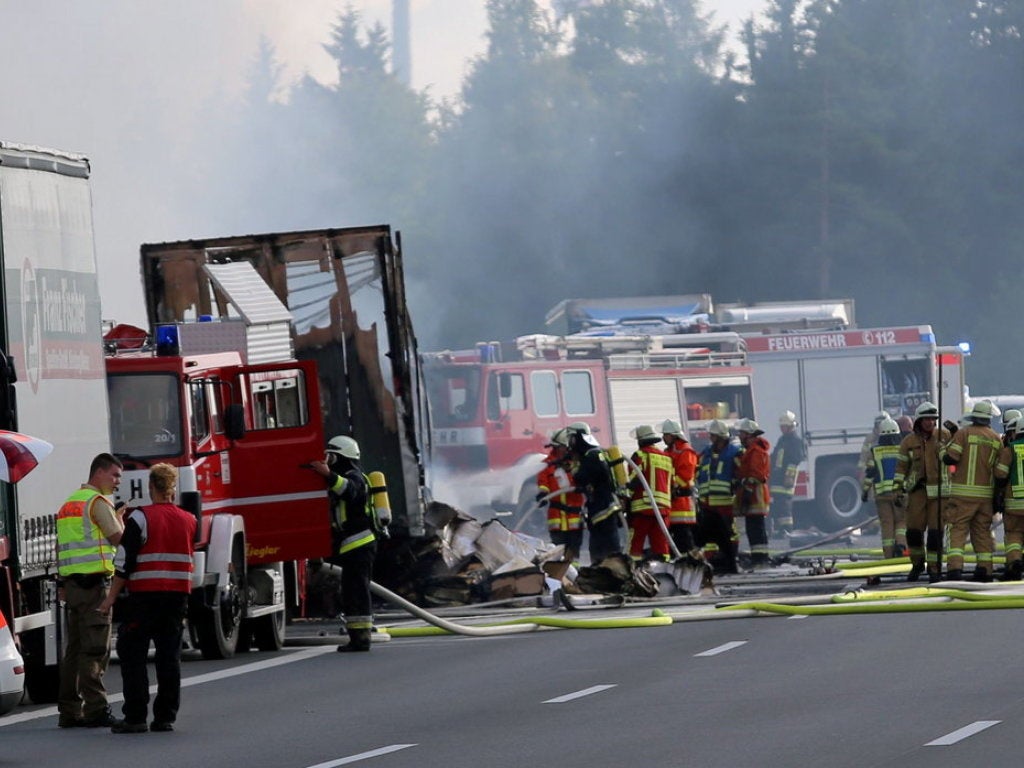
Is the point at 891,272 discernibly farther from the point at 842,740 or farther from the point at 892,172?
the point at 842,740

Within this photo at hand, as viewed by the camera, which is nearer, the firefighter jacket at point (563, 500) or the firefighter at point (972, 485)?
the firefighter at point (972, 485)

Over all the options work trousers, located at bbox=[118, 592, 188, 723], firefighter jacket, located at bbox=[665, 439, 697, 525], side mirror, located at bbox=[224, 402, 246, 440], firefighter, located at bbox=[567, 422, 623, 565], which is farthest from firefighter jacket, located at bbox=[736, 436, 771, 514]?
work trousers, located at bbox=[118, 592, 188, 723]

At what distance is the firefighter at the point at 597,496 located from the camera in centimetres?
2136

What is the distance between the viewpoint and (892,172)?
61438mm

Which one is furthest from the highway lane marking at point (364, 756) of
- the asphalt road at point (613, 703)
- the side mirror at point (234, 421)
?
the side mirror at point (234, 421)

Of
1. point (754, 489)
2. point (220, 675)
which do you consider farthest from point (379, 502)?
point (754, 489)

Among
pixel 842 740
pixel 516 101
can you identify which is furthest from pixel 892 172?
pixel 842 740

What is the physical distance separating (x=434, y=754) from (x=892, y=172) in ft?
173

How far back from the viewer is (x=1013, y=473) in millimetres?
19797

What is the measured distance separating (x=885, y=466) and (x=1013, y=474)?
17.1 ft

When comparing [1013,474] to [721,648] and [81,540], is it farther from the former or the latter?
[81,540]

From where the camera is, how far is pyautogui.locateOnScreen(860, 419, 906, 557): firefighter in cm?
2491

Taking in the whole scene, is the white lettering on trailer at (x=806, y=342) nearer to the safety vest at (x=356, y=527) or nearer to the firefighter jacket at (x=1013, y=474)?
the firefighter jacket at (x=1013, y=474)

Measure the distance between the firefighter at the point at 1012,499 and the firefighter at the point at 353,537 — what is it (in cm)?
648
